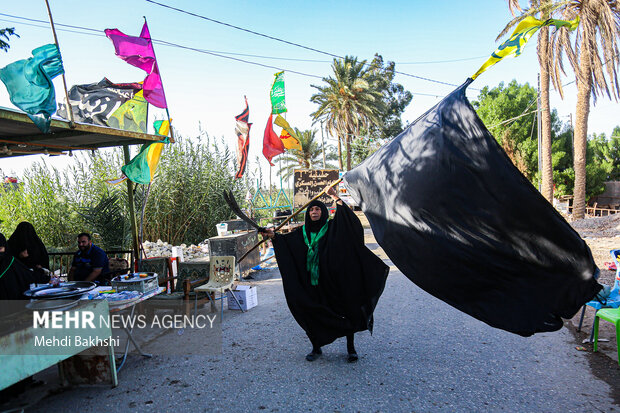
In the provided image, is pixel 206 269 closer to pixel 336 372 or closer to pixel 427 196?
pixel 336 372

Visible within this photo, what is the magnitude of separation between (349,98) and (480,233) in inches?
959

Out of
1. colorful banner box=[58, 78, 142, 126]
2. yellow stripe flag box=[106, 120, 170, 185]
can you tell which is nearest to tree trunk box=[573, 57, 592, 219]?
yellow stripe flag box=[106, 120, 170, 185]

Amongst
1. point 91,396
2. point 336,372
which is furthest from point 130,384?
point 336,372

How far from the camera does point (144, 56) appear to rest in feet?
19.1

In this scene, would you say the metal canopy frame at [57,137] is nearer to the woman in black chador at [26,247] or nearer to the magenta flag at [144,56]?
the magenta flag at [144,56]

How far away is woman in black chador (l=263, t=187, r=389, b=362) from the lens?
413 centimetres

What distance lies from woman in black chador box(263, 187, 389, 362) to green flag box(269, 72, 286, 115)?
267 inches

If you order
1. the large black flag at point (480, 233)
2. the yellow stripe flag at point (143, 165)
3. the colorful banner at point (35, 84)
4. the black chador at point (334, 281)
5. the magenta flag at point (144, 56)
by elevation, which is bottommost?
the black chador at point (334, 281)

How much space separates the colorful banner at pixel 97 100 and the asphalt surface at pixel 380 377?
3379mm

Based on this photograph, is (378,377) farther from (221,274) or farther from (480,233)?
(221,274)

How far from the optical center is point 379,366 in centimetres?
396

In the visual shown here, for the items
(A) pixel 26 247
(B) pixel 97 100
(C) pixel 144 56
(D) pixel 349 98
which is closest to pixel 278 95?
(C) pixel 144 56

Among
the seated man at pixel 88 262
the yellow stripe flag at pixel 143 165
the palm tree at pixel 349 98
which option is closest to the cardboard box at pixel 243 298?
the seated man at pixel 88 262

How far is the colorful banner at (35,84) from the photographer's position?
379cm
